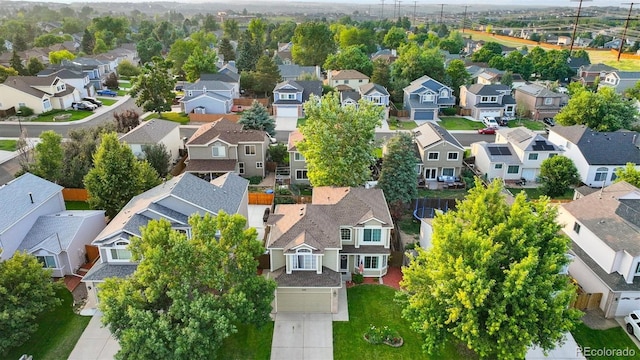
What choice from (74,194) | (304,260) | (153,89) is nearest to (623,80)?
(153,89)

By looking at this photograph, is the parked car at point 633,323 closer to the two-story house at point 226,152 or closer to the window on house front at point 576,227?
the window on house front at point 576,227

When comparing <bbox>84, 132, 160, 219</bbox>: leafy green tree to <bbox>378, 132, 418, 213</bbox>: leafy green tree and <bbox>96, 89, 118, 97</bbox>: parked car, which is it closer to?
<bbox>378, 132, 418, 213</bbox>: leafy green tree

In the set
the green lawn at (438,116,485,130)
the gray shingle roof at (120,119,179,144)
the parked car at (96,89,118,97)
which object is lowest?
the green lawn at (438,116,485,130)

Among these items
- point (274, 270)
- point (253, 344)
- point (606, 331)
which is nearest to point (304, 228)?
point (274, 270)

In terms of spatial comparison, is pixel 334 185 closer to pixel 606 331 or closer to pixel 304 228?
pixel 304 228

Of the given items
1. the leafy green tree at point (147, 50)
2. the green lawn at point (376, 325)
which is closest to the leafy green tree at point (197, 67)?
the leafy green tree at point (147, 50)

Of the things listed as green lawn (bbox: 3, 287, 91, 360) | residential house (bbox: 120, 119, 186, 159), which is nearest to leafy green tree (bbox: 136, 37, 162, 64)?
residential house (bbox: 120, 119, 186, 159)
